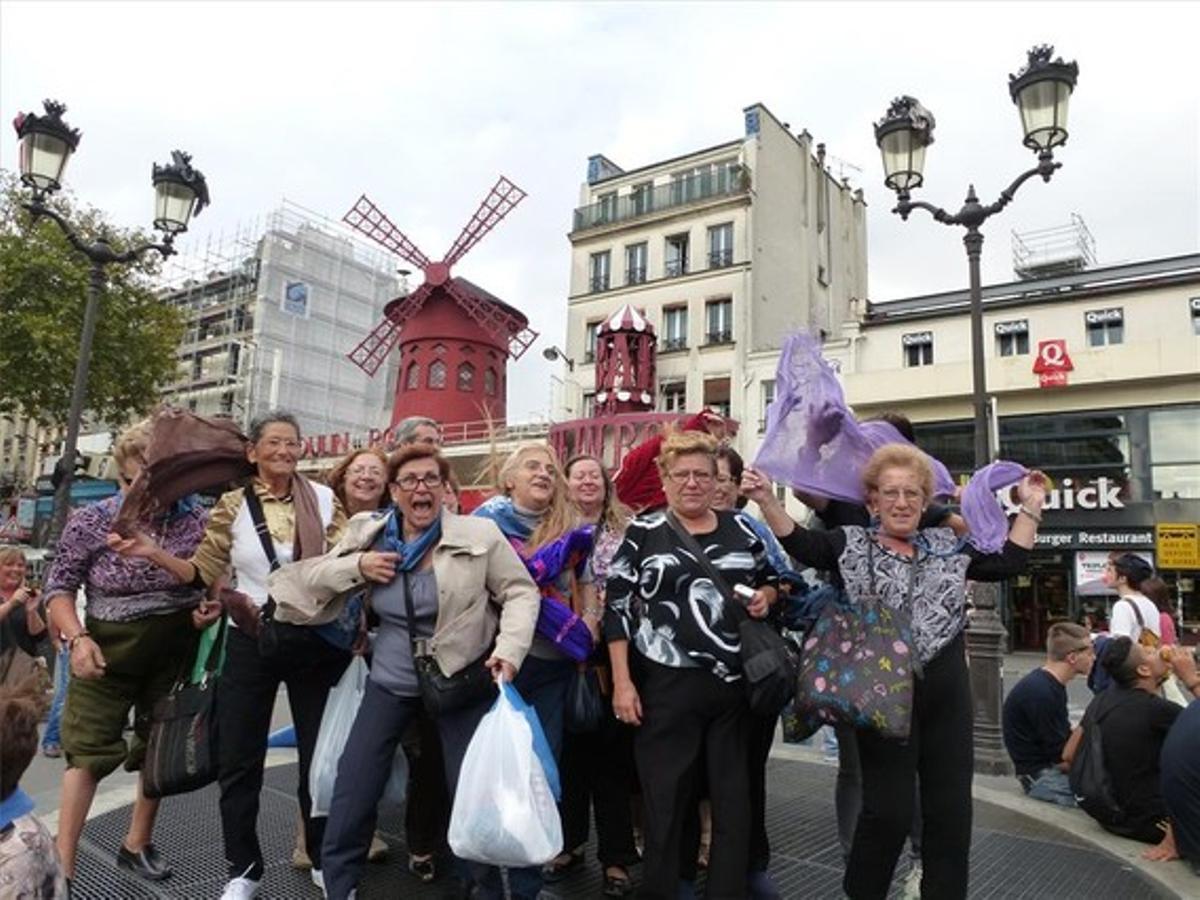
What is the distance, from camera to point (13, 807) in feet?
5.70

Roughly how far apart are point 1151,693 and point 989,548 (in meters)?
2.31

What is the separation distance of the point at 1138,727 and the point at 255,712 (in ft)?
14.1

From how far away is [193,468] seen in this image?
3.47 meters

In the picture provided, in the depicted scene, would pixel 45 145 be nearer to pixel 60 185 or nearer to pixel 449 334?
pixel 60 185

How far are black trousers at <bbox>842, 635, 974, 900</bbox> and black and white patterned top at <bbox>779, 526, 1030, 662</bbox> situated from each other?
10cm

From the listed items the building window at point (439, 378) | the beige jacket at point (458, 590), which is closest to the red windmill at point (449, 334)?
the building window at point (439, 378)

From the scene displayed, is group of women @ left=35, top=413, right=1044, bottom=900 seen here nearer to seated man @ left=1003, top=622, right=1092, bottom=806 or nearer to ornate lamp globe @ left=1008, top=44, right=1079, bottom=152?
seated man @ left=1003, top=622, right=1092, bottom=806

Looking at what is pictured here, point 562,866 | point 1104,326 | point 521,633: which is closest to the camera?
point 521,633

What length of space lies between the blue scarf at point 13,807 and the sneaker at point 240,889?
160 centimetres

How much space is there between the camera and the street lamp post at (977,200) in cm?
636

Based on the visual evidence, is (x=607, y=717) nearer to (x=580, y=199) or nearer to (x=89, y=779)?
(x=89, y=779)

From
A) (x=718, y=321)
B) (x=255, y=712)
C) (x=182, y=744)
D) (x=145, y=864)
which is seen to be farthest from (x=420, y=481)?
(x=718, y=321)

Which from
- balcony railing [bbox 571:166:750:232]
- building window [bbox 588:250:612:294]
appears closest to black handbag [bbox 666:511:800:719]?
balcony railing [bbox 571:166:750:232]

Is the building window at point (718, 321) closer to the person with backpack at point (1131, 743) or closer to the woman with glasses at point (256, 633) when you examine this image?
the person with backpack at point (1131, 743)
